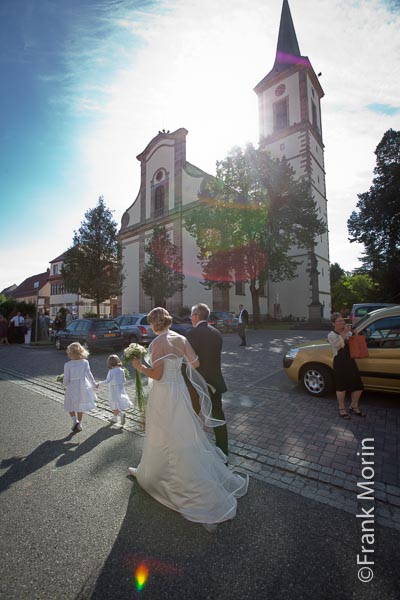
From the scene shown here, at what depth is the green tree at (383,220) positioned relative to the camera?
94.0 feet

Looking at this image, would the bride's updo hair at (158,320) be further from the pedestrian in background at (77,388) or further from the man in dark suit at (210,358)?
the pedestrian in background at (77,388)

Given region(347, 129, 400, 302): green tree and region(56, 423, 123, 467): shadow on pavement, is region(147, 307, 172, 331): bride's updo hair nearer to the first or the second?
region(56, 423, 123, 467): shadow on pavement

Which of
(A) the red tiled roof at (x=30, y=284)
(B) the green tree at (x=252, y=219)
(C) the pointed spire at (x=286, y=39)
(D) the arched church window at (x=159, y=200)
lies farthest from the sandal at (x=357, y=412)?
(A) the red tiled roof at (x=30, y=284)

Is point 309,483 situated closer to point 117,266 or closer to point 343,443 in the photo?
point 343,443

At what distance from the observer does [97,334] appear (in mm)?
12570

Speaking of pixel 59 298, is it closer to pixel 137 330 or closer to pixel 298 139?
pixel 137 330

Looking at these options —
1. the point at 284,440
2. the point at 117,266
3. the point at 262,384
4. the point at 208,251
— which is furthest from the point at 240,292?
the point at 284,440

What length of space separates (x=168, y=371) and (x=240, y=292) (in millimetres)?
27943

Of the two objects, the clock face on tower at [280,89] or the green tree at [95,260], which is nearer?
the green tree at [95,260]

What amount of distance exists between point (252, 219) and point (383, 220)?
1660 cm

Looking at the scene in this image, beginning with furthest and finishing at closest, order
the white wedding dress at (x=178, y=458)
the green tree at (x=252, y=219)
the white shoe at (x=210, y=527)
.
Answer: the green tree at (x=252, y=219)
the white wedding dress at (x=178, y=458)
the white shoe at (x=210, y=527)

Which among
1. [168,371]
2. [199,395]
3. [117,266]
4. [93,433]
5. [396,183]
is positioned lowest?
[93,433]

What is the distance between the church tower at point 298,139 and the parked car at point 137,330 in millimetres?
18991

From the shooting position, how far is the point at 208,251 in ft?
80.9
